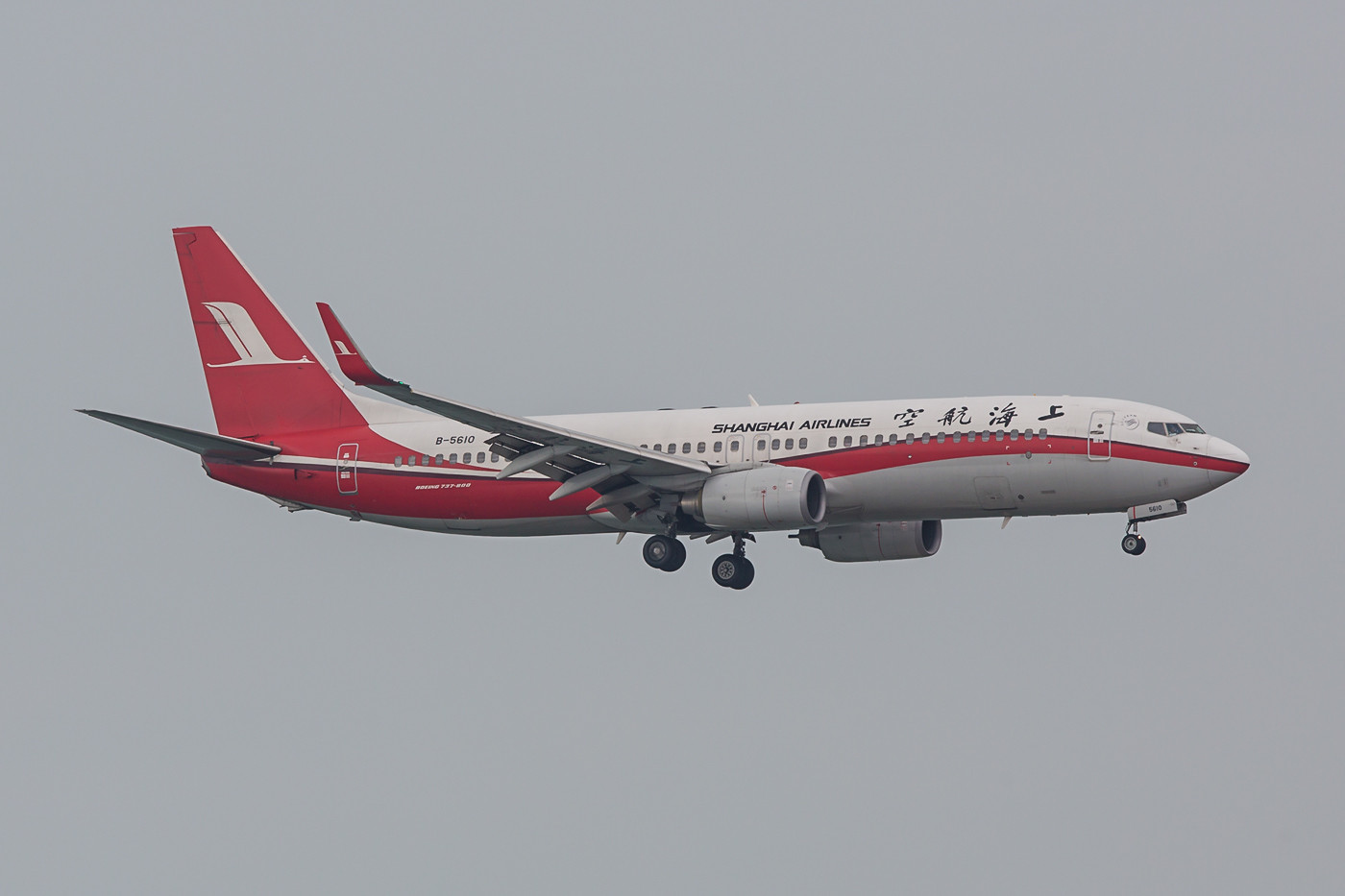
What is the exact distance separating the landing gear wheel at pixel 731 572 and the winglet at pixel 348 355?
14263 millimetres

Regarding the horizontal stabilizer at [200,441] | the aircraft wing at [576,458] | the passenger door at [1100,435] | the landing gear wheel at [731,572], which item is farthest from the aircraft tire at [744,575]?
the horizontal stabilizer at [200,441]

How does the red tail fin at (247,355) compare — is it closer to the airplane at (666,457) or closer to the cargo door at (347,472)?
the airplane at (666,457)

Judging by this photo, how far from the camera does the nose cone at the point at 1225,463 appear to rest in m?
46.6

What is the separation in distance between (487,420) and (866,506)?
10.6 m

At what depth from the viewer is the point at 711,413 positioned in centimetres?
5119

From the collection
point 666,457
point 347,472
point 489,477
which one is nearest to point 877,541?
point 666,457

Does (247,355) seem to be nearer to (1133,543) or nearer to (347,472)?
(347,472)

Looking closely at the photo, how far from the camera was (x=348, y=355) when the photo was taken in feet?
137

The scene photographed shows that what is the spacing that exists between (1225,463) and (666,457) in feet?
47.7

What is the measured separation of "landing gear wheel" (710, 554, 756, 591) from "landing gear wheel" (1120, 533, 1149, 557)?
10896mm

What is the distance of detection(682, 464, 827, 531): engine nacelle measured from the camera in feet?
154

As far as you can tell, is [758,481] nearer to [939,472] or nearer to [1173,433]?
[939,472]

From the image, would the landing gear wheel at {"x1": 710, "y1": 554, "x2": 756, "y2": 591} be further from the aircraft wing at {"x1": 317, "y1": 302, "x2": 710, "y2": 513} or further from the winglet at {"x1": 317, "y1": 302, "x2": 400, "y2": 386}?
the winglet at {"x1": 317, "y1": 302, "x2": 400, "y2": 386}

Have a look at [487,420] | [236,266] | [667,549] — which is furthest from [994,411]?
[236,266]
